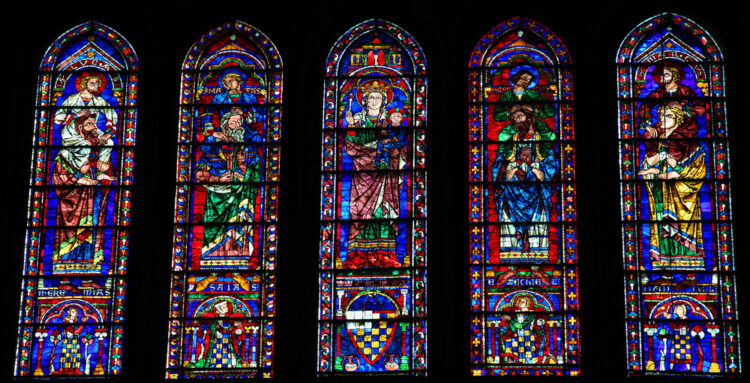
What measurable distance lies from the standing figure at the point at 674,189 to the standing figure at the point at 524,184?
0.95 m

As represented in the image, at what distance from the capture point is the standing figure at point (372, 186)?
512 inches

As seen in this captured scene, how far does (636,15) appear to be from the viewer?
13.6 meters

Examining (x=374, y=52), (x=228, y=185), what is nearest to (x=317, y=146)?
(x=228, y=185)

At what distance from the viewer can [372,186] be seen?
43.3ft

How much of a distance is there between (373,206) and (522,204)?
1443 mm

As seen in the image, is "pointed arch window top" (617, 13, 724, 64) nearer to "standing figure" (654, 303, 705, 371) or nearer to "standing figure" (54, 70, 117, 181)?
"standing figure" (654, 303, 705, 371)

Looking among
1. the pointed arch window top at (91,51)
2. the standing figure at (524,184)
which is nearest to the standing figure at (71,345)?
the pointed arch window top at (91,51)

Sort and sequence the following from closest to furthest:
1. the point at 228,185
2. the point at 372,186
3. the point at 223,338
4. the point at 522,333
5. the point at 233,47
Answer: the point at 522,333, the point at 223,338, the point at 372,186, the point at 228,185, the point at 233,47

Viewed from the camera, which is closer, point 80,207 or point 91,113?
point 80,207

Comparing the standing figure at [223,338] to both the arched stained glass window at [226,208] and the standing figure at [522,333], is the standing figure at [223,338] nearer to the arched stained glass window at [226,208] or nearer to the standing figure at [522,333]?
the arched stained glass window at [226,208]

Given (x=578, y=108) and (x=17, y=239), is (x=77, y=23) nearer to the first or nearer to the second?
(x=17, y=239)

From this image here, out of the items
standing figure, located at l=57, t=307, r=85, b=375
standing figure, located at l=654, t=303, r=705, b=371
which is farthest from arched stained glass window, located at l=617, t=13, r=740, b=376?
standing figure, located at l=57, t=307, r=85, b=375

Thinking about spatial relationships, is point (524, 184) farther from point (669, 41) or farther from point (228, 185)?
point (228, 185)

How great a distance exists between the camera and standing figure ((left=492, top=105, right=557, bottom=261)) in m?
12.9
